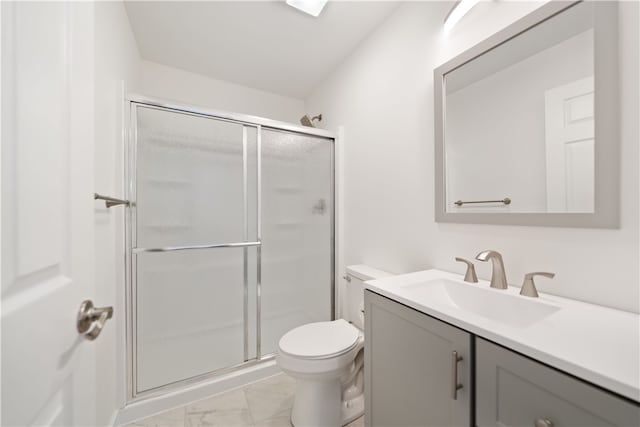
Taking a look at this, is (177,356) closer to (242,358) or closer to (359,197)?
(242,358)

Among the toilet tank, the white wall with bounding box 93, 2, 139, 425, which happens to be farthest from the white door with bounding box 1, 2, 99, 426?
the toilet tank

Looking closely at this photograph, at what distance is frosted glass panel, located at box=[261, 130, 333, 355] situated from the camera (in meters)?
1.94

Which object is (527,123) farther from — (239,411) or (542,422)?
(239,411)

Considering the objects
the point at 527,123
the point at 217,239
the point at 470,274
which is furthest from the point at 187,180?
the point at 527,123

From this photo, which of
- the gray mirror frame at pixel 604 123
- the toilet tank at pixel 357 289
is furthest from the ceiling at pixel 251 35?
the toilet tank at pixel 357 289

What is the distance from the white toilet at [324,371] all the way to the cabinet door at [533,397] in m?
0.73

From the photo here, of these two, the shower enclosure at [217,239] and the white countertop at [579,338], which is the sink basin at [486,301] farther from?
the shower enclosure at [217,239]

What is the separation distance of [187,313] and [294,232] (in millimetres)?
928

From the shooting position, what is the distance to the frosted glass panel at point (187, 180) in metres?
1.54

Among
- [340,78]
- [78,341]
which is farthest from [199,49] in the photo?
[78,341]

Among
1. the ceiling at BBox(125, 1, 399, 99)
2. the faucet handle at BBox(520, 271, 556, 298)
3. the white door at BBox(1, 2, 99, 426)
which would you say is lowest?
the faucet handle at BBox(520, 271, 556, 298)

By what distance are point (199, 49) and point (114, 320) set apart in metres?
1.99

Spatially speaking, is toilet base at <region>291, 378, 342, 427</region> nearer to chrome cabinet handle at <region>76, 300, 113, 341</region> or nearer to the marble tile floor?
the marble tile floor

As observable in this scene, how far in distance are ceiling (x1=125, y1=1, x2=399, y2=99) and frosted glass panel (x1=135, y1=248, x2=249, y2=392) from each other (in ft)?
5.13
